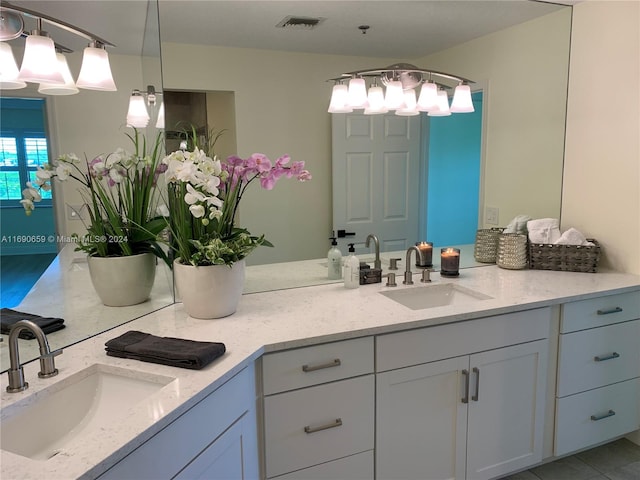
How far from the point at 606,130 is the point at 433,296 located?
127 centimetres

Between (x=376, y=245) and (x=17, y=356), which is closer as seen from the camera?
(x=17, y=356)

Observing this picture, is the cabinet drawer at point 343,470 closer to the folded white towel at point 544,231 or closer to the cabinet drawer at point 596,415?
the cabinet drawer at point 596,415

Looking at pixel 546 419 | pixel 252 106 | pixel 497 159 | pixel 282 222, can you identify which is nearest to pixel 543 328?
pixel 546 419

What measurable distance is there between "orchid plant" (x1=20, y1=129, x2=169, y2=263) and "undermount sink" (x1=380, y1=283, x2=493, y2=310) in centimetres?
106

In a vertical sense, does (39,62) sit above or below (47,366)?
above

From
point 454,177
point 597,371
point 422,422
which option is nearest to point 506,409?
point 422,422

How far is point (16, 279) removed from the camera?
1.46 metres

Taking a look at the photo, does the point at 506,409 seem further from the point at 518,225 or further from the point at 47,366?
the point at 47,366

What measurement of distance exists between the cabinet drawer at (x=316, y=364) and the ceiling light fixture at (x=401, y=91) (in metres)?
1.15

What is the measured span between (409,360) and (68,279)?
1289 millimetres

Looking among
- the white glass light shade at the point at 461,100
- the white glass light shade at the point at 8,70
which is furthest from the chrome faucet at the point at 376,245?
the white glass light shade at the point at 8,70

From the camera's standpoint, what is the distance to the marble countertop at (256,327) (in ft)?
3.45

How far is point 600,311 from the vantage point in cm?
218

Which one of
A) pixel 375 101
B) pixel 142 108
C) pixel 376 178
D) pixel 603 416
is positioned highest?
pixel 375 101
